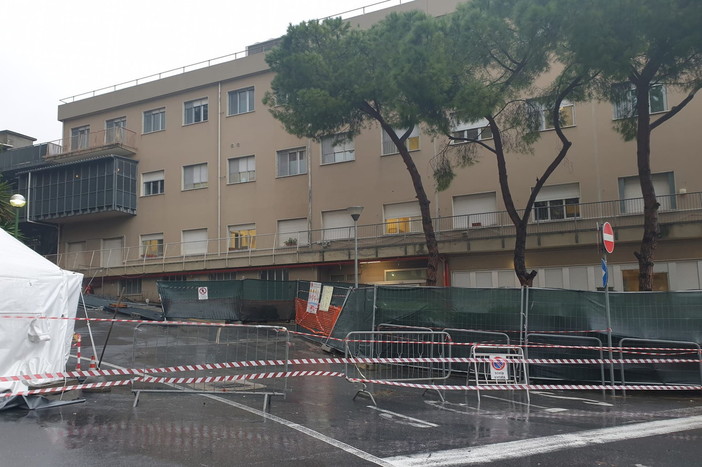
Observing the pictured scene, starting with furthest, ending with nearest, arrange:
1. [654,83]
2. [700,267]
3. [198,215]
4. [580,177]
A: [198,215] → [580,177] → [700,267] → [654,83]

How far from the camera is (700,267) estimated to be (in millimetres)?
21766

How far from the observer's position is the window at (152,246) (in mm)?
34562

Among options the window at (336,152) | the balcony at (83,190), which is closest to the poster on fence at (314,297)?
the window at (336,152)

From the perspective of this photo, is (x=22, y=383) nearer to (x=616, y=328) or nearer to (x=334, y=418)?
(x=334, y=418)

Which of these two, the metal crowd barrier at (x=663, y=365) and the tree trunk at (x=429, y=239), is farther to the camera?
the tree trunk at (x=429, y=239)

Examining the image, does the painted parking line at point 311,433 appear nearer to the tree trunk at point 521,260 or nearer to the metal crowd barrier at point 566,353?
the metal crowd barrier at point 566,353

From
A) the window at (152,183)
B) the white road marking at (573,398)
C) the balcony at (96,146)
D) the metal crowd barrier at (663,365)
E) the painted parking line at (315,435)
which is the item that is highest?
the balcony at (96,146)

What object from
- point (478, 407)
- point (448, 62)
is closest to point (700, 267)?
point (448, 62)

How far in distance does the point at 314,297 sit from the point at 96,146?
24.4 m

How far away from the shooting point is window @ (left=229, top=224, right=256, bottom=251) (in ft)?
104

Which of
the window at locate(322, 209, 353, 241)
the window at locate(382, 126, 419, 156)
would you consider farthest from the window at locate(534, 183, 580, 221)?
the window at locate(322, 209, 353, 241)

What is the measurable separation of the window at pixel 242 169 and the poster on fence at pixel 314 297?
1480 cm

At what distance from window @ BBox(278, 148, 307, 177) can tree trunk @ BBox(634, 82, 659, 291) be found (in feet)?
58.6

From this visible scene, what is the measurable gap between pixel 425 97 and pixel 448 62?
1309mm
